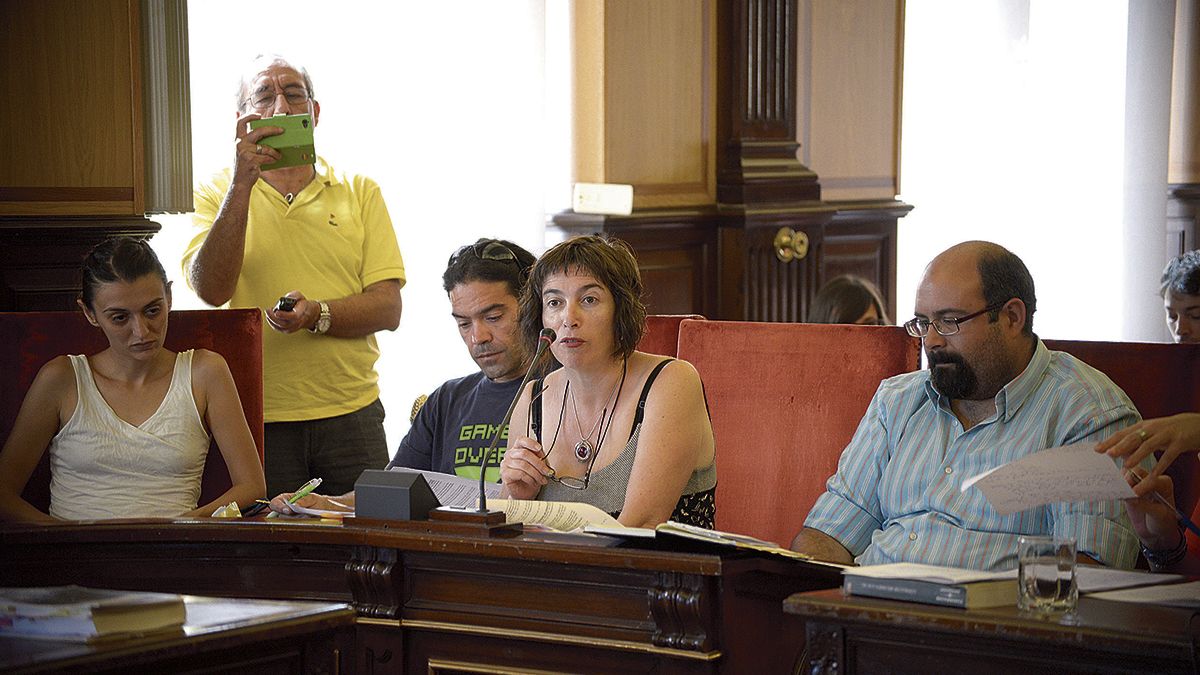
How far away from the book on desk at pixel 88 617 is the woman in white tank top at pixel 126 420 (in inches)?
48.2

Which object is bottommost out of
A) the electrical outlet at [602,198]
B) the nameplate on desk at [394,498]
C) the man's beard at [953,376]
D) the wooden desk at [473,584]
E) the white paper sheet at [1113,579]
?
the wooden desk at [473,584]

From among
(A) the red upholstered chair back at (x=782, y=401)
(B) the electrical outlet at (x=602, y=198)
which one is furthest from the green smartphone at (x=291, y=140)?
(B) the electrical outlet at (x=602, y=198)

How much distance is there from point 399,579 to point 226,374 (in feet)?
3.21

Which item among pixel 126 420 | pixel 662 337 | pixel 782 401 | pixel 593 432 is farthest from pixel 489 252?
pixel 126 420

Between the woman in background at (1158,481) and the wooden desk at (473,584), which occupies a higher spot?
the woman in background at (1158,481)

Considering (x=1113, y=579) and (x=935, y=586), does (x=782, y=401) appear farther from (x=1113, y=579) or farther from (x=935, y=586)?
(x=935, y=586)

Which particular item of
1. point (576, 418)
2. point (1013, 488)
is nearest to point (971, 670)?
point (1013, 488)

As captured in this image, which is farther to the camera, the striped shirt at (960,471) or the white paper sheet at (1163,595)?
the striped shirt at (960,471)

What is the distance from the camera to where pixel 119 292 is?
3.05 m

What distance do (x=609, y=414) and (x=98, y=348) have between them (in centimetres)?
122

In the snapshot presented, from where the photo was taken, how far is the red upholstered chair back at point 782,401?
10.5 ft

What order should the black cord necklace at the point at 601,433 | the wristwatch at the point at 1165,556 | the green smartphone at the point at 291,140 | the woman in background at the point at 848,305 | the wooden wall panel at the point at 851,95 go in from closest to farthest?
1. the wristwatch at the point at 1165,556
2. the black cord necklace at the point at 601,433
3. the green smartphone at the point at 291,140
4. the woman in background at the point at 848,305
5. the wooden wall panel at the point at 851,95

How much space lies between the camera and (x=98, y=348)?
326 cm

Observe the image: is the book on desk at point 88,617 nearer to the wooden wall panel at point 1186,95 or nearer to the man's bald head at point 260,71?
the man's bald head at point 260,71
